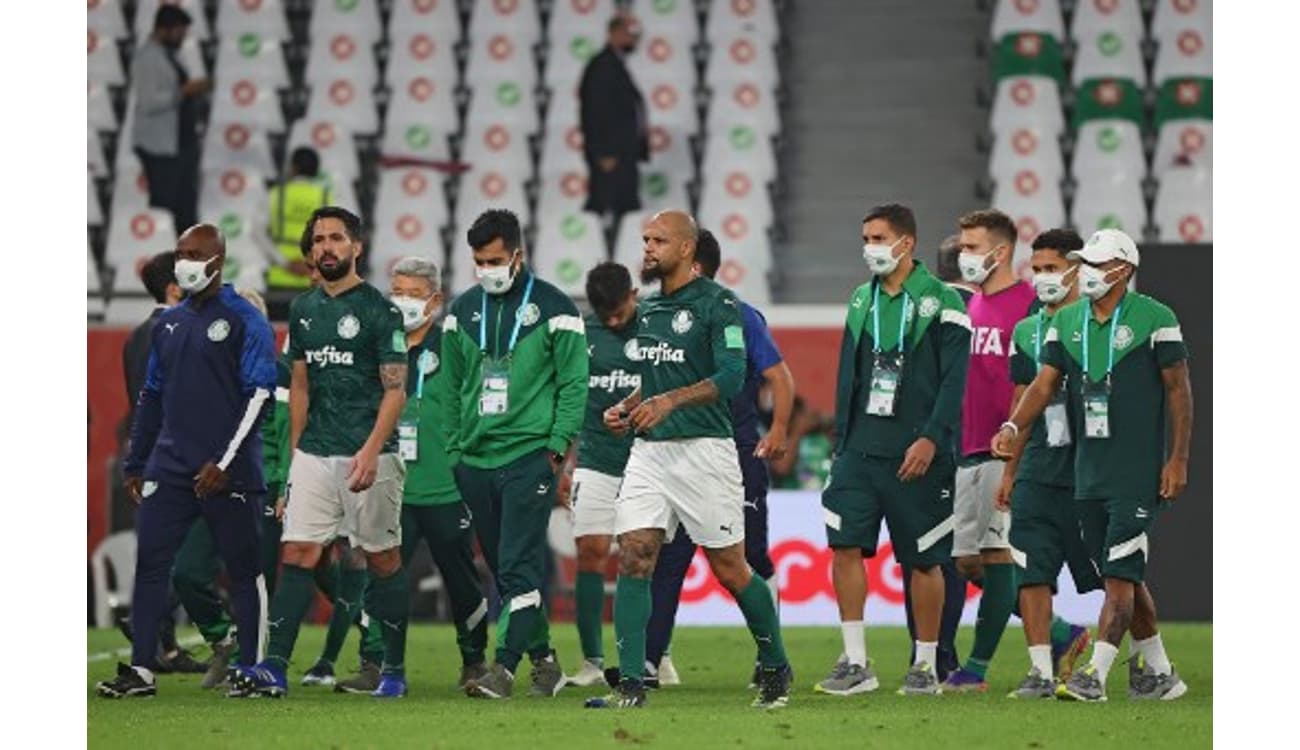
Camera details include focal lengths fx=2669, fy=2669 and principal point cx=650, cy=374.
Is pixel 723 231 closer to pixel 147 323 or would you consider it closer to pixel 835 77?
pixel 835 77

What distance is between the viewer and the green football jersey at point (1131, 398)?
11930 millimetres

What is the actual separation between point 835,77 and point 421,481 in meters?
14.0

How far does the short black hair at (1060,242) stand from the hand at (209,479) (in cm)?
401

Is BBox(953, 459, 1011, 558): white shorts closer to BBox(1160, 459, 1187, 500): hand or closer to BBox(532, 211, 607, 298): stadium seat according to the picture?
BBox(1160, 459, 1187, 500): hand

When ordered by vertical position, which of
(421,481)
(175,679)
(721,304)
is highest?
(721,304)

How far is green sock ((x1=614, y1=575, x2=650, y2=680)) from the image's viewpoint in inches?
428

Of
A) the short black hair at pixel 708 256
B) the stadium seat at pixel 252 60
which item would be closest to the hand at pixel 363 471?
the short black hair at pixel 708 256

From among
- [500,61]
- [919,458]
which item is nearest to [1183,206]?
[500,61]

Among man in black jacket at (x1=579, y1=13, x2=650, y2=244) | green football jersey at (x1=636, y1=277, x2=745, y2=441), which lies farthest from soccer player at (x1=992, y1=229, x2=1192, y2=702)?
man in black jacket at (x1=579, y1=13, x2=650, y2=244)

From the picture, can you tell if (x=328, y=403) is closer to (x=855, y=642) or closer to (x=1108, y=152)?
(x=855, y=642)

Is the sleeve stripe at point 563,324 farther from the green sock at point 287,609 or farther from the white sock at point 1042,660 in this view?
the white sock at point 1042,660

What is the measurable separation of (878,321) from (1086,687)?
6.48 feet
